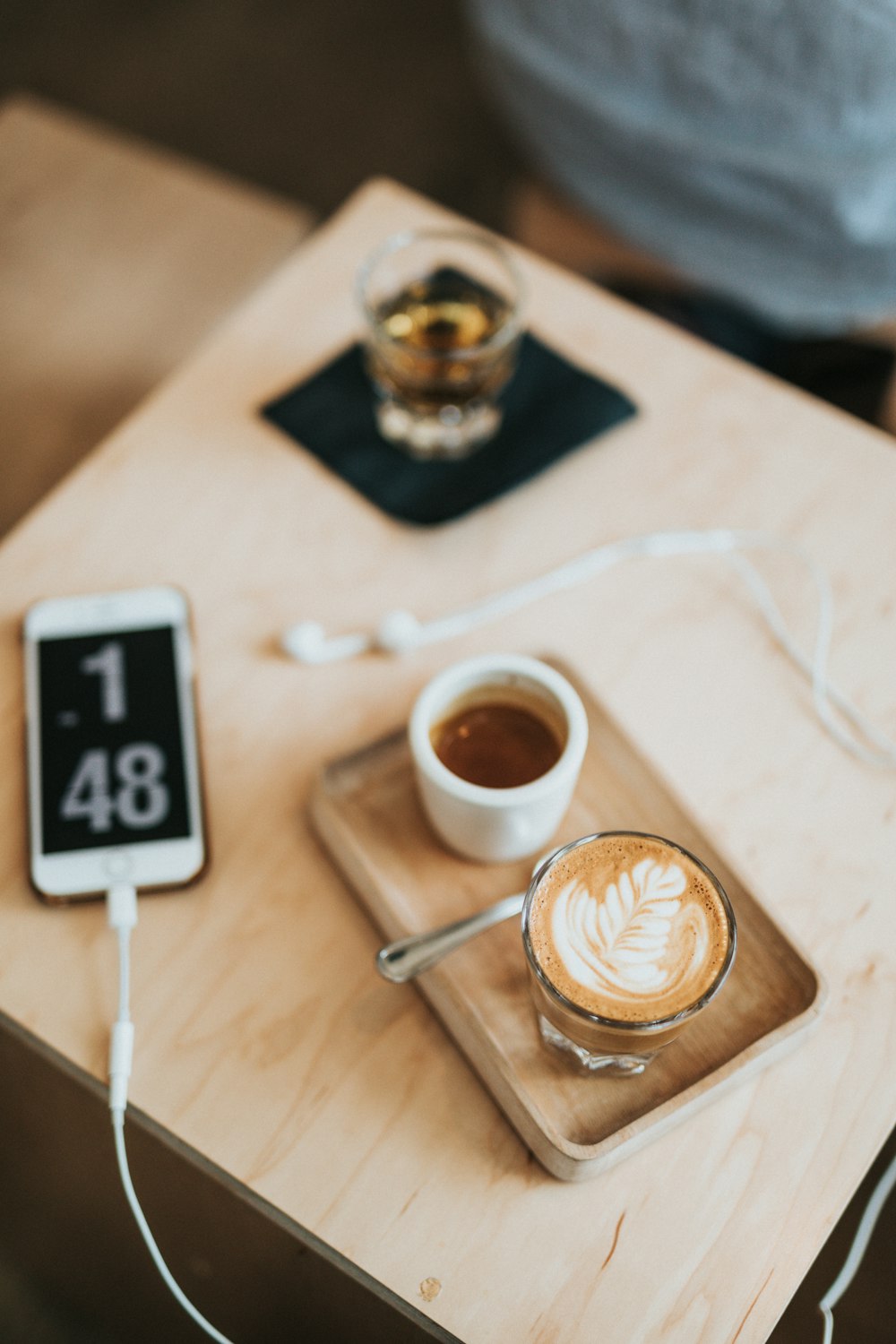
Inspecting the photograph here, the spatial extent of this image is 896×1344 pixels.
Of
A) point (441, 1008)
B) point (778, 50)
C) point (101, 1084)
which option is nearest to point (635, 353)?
point (778, 50)

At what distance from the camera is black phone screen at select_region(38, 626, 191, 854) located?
A: 0.72 m

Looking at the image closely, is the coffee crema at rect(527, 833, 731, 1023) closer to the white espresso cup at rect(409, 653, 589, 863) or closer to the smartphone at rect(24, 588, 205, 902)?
the white espresso cup at rect(409, 653, 589, 863)

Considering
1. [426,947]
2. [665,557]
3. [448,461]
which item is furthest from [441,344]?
[426,947]

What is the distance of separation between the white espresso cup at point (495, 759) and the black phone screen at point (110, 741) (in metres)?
0.19

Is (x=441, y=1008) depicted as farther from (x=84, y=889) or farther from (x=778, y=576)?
(x=778, y=576)

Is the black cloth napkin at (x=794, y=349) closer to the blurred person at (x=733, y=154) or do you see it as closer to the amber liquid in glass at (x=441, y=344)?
the blurred person at (x=733, y=154)

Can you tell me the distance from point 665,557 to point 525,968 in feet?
1.22

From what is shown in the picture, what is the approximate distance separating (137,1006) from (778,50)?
3.74 ft

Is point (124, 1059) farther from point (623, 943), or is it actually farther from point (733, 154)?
point (733, 154)

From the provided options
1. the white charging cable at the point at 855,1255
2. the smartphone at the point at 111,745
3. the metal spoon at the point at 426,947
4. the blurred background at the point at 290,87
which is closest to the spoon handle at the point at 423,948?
the metal spoon at the point at 426,947

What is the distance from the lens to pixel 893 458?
3.04 ft

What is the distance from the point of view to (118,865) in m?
0.71

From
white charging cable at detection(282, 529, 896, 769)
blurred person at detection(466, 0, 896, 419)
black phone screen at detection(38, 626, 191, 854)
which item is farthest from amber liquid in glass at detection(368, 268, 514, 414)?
blurred person at detection(466, 0, 896, 419)

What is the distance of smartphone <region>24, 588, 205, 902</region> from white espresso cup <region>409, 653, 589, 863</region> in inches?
7.0
